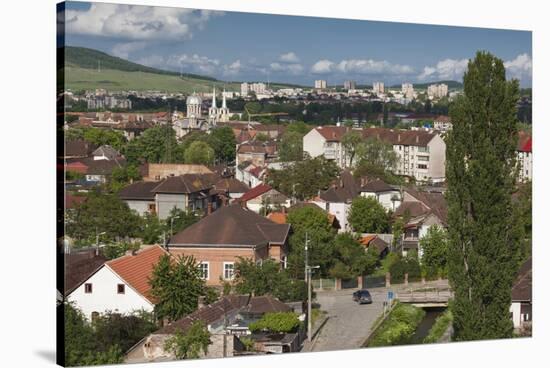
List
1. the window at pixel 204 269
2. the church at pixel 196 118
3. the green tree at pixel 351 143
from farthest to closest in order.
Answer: the green tree at pixel 351 143 < the church at pixel 196 118 < the window at pixel 204 269

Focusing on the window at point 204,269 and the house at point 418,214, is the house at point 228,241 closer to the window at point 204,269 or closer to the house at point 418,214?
the window at point 204,269

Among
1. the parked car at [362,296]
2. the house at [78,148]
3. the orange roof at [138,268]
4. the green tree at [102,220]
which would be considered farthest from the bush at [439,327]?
the house at [78,148]

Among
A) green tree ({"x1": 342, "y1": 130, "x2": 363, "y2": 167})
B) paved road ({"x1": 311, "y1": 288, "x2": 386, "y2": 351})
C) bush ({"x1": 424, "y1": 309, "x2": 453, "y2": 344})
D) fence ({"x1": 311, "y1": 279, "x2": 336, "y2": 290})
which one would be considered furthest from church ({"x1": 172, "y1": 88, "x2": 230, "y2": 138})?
bush ({"x1": 424, "y1": 309, "x2": 453, "y2": 344})

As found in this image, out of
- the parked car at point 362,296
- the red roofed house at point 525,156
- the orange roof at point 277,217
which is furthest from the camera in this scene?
the red roofed house at point 525,156

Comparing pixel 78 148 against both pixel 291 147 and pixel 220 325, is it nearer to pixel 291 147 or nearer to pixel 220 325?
pixel 220 325

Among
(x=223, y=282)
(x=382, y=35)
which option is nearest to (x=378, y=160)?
(x=382, y=35)

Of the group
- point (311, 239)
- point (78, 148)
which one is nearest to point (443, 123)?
point (311, 239)
